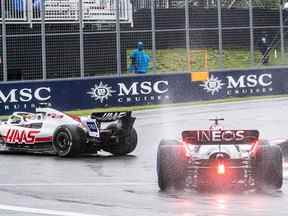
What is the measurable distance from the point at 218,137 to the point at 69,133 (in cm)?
499

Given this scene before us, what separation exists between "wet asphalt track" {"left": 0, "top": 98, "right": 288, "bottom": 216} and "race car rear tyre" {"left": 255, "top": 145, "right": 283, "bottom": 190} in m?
0.18

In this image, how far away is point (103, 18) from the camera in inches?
1209

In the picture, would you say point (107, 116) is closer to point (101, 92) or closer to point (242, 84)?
point (101, 92)

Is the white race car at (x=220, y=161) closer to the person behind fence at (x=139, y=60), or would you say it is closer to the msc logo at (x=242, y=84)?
the person behind fence at (x=139, y=60)

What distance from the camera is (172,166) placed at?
10.6m

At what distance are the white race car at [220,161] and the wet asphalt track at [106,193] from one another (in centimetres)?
22

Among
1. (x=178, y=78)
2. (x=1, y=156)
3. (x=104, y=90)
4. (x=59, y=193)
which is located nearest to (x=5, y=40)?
(x=104, y=90)

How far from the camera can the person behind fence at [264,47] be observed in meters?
33.2

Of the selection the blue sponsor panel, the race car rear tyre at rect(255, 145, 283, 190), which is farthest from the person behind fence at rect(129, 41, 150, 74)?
the race car rear tyre at rect(255, 145, 283, 190)

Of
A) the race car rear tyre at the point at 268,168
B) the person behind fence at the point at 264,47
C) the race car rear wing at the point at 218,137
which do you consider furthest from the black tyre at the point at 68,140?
the person behind fence at the point at 264,47

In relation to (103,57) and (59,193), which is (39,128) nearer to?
(59,193)

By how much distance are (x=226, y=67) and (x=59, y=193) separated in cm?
2239

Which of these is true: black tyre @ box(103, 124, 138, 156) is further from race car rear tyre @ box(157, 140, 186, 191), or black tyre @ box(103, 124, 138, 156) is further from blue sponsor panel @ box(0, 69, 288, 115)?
blue sponsor panel @ box(0, 69, 288, 115)

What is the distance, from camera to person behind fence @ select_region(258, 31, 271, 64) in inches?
1305
